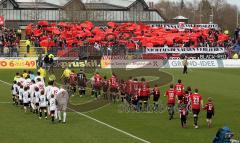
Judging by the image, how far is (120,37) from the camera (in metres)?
75.2

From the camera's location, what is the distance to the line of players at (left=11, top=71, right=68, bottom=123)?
97.5 ft

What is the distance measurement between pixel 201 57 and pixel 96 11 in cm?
3920

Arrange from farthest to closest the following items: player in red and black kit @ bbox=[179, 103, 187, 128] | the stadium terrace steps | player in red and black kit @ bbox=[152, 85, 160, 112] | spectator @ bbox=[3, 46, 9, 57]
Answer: the stadium terrace steps, spectator @ bbox=[3, 46, 9, 57], player in red and black kit @ bbox=[152, 85, 160, 112], player in red and black kit @ bbox=[179, 103, 187, 128]

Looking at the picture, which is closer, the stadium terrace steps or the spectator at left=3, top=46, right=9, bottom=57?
the spectator at left=3, top=46, right=9, bottom=57

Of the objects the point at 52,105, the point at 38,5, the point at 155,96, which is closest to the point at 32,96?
the point at 52,105

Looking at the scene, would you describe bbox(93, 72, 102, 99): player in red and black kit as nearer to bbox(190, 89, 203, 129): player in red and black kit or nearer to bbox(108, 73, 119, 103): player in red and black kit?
bbox(108, 73, 119, 103): player in red and black kit

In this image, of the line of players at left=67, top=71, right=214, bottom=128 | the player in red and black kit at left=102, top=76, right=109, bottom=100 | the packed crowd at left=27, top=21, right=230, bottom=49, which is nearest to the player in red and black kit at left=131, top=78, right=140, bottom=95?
the line of players at left=67, top=71, right=214, bottom=128

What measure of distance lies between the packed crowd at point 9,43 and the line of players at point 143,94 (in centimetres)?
2551

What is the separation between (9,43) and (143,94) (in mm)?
39494

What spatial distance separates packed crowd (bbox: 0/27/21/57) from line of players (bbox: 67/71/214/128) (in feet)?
83.7

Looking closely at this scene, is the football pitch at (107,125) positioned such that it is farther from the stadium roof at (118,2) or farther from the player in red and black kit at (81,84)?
the stadium roof at (118,2)

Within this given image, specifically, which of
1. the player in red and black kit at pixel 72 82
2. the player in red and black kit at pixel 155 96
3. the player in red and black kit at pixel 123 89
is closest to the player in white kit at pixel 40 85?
the player in red and black kit at pixel 123 89

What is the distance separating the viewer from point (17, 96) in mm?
37219

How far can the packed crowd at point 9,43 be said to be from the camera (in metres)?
67.5
